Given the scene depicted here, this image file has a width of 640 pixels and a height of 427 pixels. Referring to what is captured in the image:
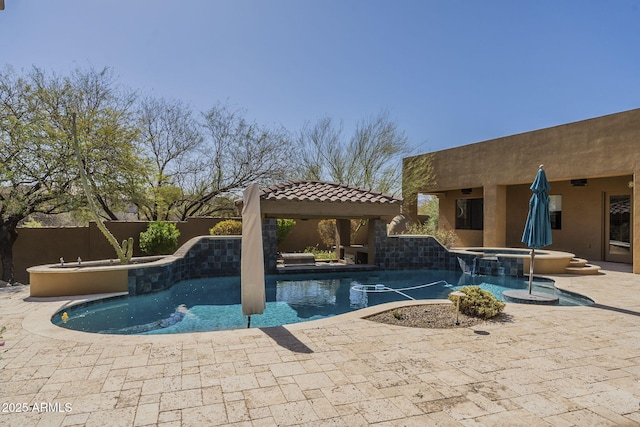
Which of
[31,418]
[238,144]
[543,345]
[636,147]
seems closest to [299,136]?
[238,144]

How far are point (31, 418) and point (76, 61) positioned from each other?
51.9 feet

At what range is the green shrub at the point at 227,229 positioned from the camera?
16016 millimetres

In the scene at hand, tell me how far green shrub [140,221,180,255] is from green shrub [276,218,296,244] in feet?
15.8

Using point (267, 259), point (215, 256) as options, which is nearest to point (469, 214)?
point (267, 259)

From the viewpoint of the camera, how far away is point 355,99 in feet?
63.6

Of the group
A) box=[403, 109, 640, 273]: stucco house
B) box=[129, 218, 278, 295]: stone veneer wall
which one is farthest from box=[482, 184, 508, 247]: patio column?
box=[129, 218, 278, 295]: stone veneer wall

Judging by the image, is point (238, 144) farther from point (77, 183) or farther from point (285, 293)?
point (285, 293)

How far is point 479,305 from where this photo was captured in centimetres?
657

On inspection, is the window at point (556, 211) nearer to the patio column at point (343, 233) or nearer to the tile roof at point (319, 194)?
the tile roof at point (319, 194)

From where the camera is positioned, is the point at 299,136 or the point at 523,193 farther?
the point at 299,136

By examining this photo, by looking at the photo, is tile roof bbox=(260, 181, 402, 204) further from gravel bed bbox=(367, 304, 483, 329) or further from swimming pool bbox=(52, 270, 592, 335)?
gravel bed bbox=(367, 304, 483, 329)

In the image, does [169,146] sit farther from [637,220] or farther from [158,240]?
[637,220]

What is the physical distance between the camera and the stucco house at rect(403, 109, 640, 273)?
1305cm

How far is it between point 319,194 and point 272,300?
15.2ft
